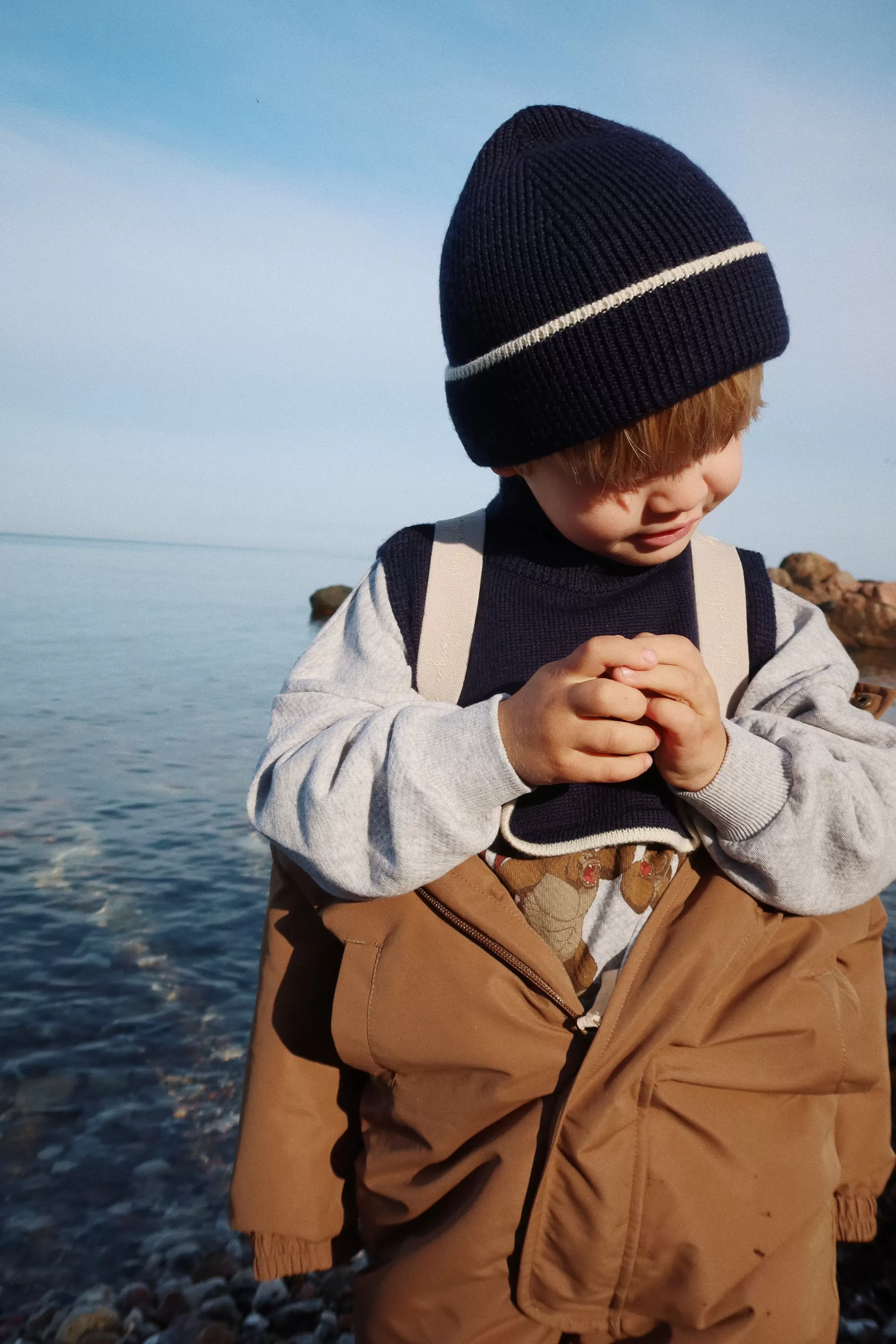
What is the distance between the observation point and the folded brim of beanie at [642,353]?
153cm

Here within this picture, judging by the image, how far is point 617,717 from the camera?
1.47m

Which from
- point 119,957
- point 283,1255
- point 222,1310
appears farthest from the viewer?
point 119,957

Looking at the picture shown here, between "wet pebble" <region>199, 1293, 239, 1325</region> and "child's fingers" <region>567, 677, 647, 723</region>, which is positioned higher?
"child's fingers" <region>567, 677, 647, 723</region>

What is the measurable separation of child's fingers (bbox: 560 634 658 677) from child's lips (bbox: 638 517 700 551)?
11.5 inches

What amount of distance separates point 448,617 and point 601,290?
647 mm

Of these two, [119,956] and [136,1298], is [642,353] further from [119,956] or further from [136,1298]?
[119,956]

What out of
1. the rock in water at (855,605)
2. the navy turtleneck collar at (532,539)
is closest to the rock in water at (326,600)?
the rock in water at (855,605)

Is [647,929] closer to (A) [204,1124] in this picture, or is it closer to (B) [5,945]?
(A) [204,1124]

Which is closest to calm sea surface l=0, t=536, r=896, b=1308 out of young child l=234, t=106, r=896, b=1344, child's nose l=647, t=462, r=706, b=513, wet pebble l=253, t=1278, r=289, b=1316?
wet pebble l=253, t=1278, r=289, b=1316

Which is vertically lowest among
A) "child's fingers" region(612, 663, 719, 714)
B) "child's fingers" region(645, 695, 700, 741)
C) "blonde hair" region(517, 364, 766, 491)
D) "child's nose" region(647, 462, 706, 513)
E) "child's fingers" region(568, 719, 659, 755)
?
"child's fingers" region(568, 719, 659, 755)

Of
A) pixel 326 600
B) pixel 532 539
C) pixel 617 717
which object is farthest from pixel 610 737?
pixel 326 600

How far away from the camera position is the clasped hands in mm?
1472

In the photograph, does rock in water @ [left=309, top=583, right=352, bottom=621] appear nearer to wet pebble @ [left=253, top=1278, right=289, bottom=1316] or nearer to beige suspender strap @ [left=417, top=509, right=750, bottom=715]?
wet pebble @ [left=253, top=1278, right=289, bottom=1316]

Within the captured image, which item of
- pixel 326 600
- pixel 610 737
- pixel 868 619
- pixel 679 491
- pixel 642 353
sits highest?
pixel 642 353
